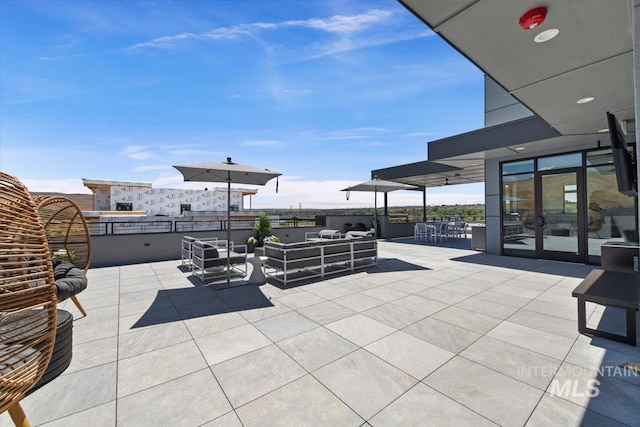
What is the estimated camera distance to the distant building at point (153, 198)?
23266 mm

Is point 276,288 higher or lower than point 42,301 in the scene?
lower

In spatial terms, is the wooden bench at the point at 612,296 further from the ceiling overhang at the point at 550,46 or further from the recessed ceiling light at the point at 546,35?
the recessed ceiling light at the point at 546,35

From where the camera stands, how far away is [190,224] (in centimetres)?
959

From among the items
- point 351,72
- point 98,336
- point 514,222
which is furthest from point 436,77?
point 98,336

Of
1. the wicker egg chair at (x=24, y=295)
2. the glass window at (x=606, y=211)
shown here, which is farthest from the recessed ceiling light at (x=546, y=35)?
the glass window at (x=606, y=211)

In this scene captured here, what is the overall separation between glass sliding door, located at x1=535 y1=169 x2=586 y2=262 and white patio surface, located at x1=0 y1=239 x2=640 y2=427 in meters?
3.09

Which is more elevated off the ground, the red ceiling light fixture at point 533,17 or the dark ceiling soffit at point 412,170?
the dark ceiling soffit at point 412,170

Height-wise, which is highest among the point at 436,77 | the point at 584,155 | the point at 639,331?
the point at 436,77

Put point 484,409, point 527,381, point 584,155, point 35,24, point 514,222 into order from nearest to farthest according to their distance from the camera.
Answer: point 484,409, point 527,381, point 35,24, point 584,155, point 514,222

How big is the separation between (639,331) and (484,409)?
9.05 ft

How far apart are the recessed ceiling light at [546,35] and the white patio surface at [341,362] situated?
2.99 meters

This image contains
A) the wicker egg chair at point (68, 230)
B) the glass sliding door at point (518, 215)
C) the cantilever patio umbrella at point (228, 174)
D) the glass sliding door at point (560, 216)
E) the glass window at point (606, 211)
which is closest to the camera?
the wicker egg chair at point (68, 230)

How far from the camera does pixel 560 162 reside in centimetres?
690

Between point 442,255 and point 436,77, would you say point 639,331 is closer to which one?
point 442,255
